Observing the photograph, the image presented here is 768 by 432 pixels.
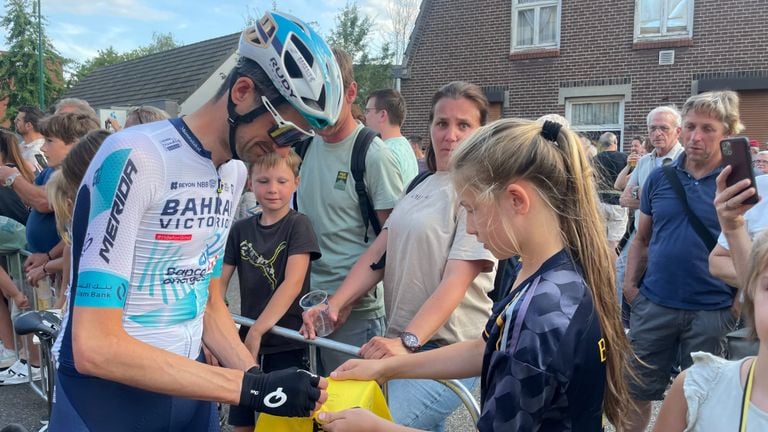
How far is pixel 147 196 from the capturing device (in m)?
1.61

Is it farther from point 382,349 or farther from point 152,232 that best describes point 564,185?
point 152,232

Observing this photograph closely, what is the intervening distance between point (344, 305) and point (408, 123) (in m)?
14.2

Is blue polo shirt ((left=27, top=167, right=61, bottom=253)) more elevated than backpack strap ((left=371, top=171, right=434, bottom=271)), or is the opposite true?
backpack strap ((left=371, top=171, right=434, bottom=271))

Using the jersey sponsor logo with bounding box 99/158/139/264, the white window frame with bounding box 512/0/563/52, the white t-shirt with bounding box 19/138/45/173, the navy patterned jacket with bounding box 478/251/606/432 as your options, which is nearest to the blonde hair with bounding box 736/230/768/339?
the navy patterned jacket with bounding box 478/251/606/432

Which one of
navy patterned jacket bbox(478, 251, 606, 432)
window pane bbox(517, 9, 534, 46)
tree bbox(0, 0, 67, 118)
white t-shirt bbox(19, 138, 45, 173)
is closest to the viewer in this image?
navy patterned jacket bbox(478, 251, 606, 432)

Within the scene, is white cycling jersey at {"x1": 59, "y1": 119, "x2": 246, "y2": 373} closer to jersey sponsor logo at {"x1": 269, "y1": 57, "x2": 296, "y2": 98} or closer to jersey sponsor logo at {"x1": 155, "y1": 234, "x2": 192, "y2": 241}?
jersey sponsor logo at {"x1": 155, "y1": 234, "x2": 192, "y2": 241}

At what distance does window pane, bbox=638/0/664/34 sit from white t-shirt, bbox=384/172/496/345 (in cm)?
1283

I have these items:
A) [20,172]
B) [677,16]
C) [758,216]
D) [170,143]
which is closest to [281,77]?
[170,143]

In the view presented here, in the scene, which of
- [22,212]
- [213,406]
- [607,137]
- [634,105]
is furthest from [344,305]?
[634,105]

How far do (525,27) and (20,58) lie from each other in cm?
2123

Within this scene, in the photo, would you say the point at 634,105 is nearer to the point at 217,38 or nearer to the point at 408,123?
the point at 408,123

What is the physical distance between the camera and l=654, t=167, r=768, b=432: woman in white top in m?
1.49

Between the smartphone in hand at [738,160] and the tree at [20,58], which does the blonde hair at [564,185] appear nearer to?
the smartphone in hand at [738,160]

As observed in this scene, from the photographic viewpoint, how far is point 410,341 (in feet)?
7.14
